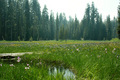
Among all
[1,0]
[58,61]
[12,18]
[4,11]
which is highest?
[1,0]

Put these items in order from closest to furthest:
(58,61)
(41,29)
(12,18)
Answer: (58,61) → (12,18) → (41,29)

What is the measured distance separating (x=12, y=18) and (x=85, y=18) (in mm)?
41622

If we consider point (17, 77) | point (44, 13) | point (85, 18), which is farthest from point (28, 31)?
point (17, 77)

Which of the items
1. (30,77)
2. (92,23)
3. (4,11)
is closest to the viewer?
(30,77)

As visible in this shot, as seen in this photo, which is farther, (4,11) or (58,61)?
(4,11)

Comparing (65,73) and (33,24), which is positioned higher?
(33,24)

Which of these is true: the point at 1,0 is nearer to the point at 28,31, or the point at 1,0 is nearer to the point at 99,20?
the point at 28,31

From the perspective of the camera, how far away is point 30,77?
334cm

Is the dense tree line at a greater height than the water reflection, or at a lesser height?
greater

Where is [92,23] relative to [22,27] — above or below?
above

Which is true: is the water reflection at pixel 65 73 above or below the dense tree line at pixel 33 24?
below

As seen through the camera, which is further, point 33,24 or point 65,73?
point 33,24

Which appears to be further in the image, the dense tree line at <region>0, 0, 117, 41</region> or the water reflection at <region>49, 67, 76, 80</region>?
the dense tree line at <region>0, 0, 117, 41</region>

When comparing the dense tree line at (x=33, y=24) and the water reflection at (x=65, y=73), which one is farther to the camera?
the dense tree line at (x=33, y=24)
